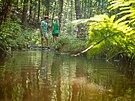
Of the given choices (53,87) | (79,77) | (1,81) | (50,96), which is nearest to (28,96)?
(50,96)

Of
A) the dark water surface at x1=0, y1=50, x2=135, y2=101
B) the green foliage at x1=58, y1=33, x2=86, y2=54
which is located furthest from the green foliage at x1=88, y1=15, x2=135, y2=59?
the green foliage at x1=58, y1=33, x2=86, y2=54

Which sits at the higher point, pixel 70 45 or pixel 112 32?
pixel 70 45

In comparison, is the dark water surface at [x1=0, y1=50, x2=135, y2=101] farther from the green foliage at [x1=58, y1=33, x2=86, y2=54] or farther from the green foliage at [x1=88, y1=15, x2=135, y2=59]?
the green foliage at [x1=58, y1=33, x2=86, y2=54]

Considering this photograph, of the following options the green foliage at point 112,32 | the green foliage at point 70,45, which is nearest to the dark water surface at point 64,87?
the green foliage at point 112,32

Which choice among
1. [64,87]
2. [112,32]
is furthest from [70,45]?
[112,32]

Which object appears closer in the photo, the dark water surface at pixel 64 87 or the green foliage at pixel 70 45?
the dark water surface at pixel 64 87

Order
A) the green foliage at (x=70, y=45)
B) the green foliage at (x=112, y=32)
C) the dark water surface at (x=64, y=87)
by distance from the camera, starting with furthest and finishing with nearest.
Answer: the green foliage at (x=70, y=45) → the dark water surface at (x=64, y=87) → the green foliage at (x=112, y=32)

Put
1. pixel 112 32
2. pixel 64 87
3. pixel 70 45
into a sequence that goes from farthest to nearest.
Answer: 1. pixel 70 45
2. pixel 64 87
3. pixel 112 32

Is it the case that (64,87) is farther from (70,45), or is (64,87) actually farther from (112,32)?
(70,45)

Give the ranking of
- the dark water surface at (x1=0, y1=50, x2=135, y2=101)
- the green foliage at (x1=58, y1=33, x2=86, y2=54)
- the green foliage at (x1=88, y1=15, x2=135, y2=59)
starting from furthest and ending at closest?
the green foliage at (x1=58, y1=33, x2=86, y2=54) → the dark water surface at (x1=0, y1=50, x2=135, y2=101) → the green foliage at (x1=88, y1=15, x2=135, y2=59)

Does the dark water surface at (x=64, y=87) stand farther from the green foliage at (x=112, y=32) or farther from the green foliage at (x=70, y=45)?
the green foliage at (x=70, y=45)

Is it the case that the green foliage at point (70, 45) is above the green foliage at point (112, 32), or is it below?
above

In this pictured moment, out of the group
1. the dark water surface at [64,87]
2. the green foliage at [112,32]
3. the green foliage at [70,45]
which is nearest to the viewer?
the green foliage at [112,32]

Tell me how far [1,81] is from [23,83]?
1.22ft
